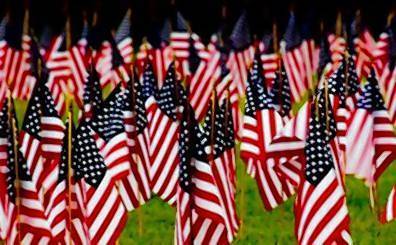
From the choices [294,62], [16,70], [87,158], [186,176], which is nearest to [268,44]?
[294,62]

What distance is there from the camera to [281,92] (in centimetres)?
2175

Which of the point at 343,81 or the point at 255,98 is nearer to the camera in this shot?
the point at 255,98

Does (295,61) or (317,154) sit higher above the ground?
(295,61)

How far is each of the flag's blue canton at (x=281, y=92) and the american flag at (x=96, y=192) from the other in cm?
536

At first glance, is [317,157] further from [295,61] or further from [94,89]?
[295,61]

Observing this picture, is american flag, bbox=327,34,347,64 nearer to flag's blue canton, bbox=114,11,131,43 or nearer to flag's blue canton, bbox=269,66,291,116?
flag's blue canton, bbox=114,11,131,43

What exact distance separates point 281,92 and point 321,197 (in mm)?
5543

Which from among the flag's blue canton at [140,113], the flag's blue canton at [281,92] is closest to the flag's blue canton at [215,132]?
the flag's blue canton at [140,113]

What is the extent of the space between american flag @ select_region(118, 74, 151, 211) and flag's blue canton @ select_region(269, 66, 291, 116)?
2.38 m

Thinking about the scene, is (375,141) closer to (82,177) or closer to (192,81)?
(82,177)

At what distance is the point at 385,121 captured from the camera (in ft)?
63.9

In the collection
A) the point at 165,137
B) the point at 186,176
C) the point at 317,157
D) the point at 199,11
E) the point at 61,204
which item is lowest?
the point at 61,204

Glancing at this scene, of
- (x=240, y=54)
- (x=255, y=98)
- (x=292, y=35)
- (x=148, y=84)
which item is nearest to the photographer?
(x=255, y=98)

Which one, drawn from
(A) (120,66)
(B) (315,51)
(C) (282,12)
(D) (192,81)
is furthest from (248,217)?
(C) (282,12)
